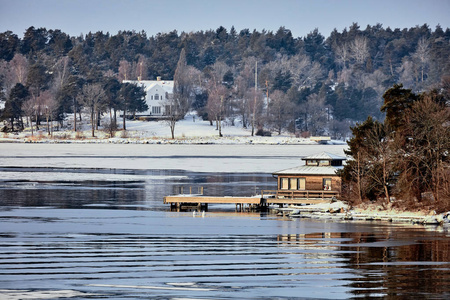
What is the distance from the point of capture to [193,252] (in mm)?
35375

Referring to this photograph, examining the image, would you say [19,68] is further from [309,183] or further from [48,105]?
[309,183]

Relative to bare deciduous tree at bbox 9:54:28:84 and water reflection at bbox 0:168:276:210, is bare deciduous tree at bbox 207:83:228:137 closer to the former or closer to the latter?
bare deciduous tree at bbox 9:54:28:84

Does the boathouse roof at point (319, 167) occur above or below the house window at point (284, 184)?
above

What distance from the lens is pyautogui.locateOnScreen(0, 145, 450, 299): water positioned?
2662 cm

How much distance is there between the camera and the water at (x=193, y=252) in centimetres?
2662

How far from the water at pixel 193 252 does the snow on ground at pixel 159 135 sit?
272 ft

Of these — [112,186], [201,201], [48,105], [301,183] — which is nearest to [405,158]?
[301,183]

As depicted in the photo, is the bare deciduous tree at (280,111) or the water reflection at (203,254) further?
the bare deciduous tree at (280,111)

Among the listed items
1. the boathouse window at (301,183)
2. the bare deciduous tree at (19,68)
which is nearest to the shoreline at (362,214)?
the boathouse window at (301,183)

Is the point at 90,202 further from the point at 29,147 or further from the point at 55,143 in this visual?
the point at 55,143

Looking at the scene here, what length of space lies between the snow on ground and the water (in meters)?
82.8

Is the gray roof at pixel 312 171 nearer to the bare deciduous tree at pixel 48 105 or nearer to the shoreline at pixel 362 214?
the shoreline at pixel 362 214

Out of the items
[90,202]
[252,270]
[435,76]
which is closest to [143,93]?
[435,76]

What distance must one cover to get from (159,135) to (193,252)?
4804 inches
